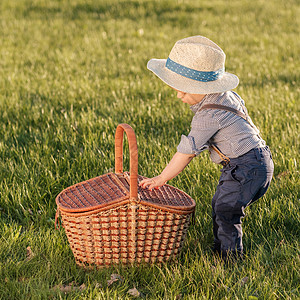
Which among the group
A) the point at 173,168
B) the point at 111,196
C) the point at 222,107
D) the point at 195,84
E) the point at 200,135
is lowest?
the point at 111,196

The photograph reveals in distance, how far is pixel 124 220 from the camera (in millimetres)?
2770

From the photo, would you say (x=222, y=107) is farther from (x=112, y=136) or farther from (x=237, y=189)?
(x=112, y=136)

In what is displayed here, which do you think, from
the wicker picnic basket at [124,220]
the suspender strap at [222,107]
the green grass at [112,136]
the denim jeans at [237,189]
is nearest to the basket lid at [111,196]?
the wicker picnic basket at [124,220]

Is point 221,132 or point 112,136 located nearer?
point 221,132

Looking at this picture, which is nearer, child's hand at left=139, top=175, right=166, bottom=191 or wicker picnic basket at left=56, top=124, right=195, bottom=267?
wicker picnic basket at left=56, top=124, right=195, bottom=267

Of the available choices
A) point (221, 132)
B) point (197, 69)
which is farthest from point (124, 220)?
point (197, 69)

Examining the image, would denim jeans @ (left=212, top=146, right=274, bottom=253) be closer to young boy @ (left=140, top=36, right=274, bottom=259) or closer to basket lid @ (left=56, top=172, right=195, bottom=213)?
young boy @ (left=140, top=36, right=274, bottom=259)

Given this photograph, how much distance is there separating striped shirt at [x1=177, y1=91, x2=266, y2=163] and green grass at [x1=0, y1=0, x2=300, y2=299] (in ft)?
2.33

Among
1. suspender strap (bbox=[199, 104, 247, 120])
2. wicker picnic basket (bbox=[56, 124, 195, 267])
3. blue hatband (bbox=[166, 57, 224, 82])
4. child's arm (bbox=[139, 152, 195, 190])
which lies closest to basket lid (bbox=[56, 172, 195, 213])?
wicker picnic basket (bbox=[56, 124, 195, 267])

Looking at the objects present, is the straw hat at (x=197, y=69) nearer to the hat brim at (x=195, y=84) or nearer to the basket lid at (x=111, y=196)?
the hat brim at (x=195, y=84)

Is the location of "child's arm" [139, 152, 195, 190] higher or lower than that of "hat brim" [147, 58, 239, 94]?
lower

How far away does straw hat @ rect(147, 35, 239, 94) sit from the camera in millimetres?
2756

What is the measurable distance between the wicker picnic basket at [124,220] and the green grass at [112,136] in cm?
10

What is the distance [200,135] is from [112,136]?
73.8 inches
